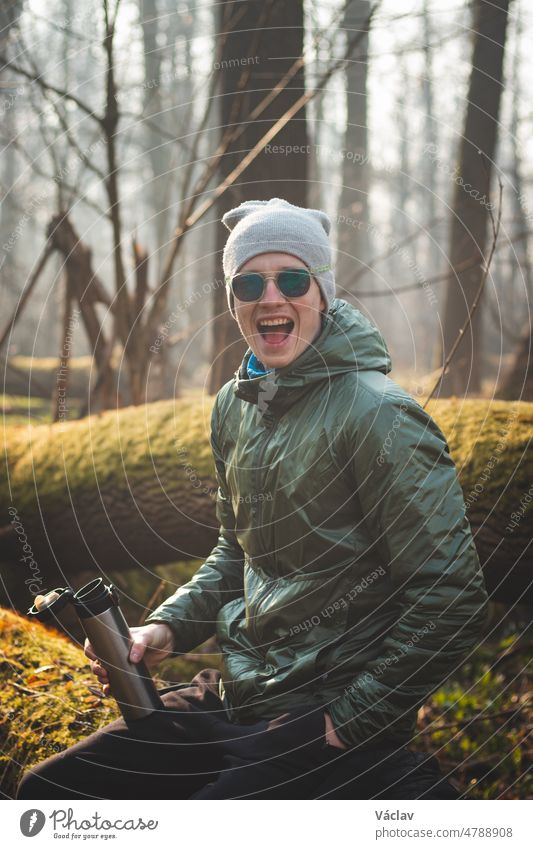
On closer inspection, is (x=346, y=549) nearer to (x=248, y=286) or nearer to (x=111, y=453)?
(x=248, y=286)

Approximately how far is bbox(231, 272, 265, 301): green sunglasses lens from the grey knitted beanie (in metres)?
0.03

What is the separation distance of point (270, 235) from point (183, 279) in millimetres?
14041

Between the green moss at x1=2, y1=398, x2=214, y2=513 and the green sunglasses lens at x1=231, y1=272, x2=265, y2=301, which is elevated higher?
the green sunglasses lens at x1=231, y1=272, x2=265, y2=301

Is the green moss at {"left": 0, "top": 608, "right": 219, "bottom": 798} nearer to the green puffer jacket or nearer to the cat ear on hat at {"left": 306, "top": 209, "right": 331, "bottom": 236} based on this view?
the green puffer jacket

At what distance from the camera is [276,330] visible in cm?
224

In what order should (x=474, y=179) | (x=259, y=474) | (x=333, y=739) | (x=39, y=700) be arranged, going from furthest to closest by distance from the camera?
(x=474, y=179) → (x=39, y=700) → (x=259, y=474) → (x=333, y=739)

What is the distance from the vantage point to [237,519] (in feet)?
7.95

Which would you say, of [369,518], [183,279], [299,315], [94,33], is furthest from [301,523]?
[183,279]

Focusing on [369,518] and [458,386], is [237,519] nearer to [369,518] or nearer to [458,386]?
[369,518]

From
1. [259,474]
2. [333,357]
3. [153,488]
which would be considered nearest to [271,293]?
[333,357]

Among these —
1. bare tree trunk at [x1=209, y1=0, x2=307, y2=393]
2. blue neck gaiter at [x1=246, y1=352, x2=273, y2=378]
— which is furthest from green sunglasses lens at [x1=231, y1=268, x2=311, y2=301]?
bare tree trunk at [x1=209, y1=0, x2=307, y2=393]

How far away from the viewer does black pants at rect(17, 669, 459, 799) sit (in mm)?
2035

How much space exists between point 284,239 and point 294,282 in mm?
122

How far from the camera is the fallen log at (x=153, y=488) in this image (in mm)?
3186
